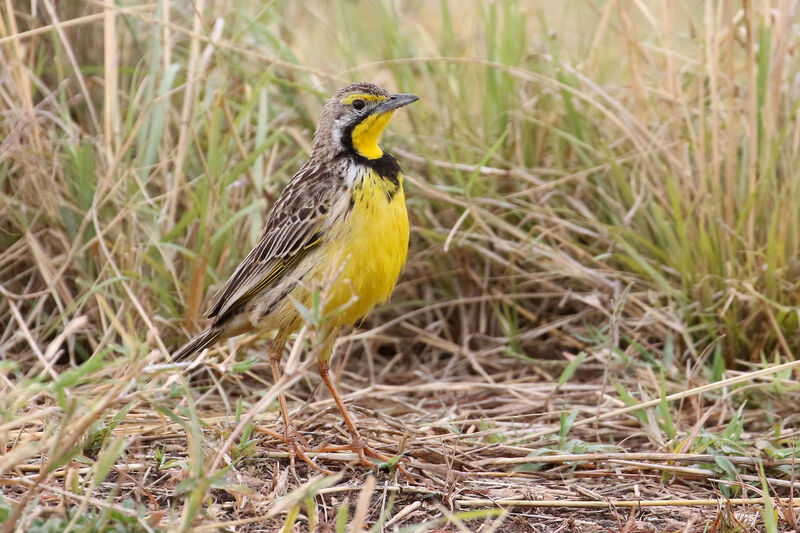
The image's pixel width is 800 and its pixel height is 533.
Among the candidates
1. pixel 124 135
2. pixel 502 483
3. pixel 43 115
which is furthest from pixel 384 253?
pixel 43 115

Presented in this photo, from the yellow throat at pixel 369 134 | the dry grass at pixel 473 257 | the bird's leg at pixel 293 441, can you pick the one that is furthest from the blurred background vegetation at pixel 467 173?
the bird's leg at pixel 293 441

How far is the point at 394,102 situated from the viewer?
4.62 meters

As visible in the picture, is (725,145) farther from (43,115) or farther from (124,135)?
(43,115)

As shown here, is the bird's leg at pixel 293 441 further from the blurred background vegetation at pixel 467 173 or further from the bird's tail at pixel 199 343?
the blurred background vegetation at pixel 467 173

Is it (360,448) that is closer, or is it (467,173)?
(360,448)

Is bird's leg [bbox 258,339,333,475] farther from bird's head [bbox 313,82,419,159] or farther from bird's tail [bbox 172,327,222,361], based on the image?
bird's head [bbox 313,82,419,159]

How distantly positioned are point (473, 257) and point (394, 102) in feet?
4.67

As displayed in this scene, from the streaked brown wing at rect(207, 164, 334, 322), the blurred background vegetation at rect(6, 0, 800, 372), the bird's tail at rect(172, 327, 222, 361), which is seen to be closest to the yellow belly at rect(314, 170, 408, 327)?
the streaked brown wing at rect(207, 164, 334, 322)

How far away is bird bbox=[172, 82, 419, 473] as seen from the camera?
4164mm

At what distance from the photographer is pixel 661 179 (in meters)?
5.49

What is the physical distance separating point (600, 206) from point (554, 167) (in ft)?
1.33

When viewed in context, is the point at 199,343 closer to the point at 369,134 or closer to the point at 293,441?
the point at 293,441

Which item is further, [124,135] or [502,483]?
[124,135]

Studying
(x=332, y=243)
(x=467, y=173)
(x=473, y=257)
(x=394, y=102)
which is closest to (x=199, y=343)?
(x=332, y=243)
